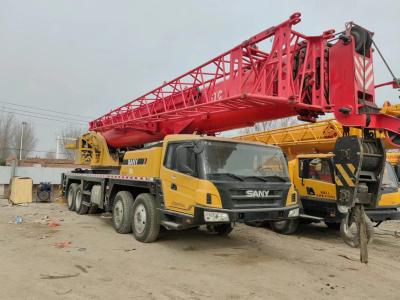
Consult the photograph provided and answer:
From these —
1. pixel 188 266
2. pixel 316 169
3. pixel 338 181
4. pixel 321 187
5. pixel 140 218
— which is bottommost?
pixel 188 266

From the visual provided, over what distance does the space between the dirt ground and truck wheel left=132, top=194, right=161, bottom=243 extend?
196 millimetres

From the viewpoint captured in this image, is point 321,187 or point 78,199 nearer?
point 321,187

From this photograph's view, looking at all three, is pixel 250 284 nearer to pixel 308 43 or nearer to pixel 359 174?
pixel 359 174

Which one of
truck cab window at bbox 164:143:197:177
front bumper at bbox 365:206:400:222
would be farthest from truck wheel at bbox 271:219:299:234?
truck cab window at bbox 164:143:197:177

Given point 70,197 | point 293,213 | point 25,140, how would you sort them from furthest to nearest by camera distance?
point 25,140
point 70,197
point 293,213

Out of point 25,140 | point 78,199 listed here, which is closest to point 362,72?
point 78,199

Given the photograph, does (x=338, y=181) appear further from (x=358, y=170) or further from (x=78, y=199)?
(x=78, y=199)

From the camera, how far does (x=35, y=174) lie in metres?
21.5

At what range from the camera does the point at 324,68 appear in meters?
6.11

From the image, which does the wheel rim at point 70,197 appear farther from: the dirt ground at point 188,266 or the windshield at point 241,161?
the windshield at point 241,161

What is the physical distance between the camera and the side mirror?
6.91 metres

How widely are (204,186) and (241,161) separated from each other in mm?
1062

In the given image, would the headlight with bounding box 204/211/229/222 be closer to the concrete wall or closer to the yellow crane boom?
the yellow crane boom

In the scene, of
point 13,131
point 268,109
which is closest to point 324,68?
point 268,109
